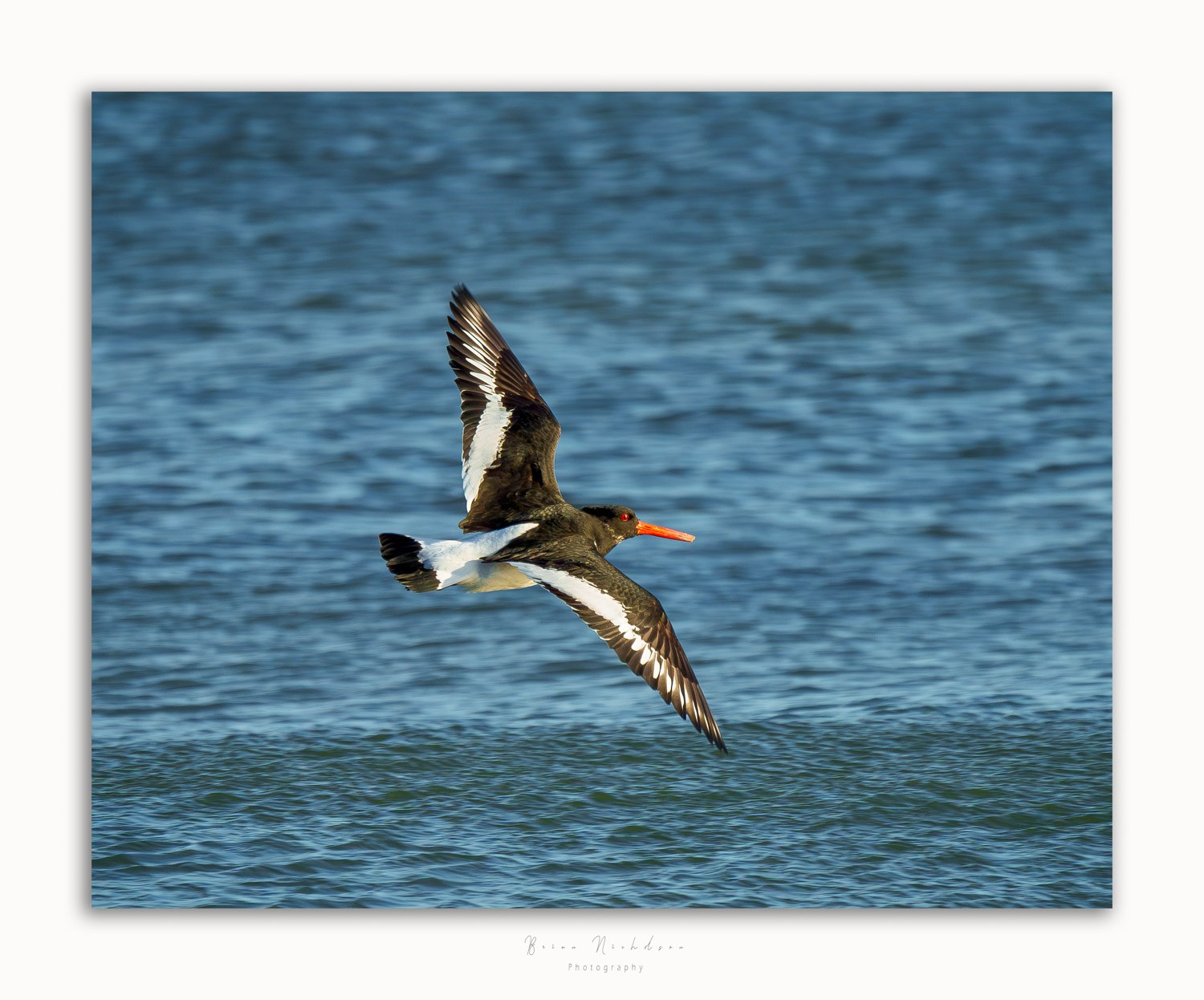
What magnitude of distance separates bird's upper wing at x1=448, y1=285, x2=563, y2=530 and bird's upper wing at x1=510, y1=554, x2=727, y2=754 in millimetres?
817

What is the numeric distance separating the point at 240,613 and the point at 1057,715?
417cm

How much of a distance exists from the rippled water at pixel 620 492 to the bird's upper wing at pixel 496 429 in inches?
44.3

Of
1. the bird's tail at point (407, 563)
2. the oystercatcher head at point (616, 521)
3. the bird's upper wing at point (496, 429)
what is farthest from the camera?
the oystercatcher head at point (616, 521)

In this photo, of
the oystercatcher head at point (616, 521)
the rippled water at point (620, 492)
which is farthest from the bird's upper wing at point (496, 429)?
the rippled water at point (620, 492)

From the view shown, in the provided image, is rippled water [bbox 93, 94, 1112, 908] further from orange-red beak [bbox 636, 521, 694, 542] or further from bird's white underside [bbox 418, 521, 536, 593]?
bird's white underside [bbox 418, 521, 536, 593]

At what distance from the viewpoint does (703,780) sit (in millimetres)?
6711

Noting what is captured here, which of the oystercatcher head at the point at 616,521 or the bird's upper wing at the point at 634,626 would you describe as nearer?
the bird's upper wing at the point at 634,626

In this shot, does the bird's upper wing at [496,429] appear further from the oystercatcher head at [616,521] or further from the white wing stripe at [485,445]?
the oystercatcher head at [616,521]

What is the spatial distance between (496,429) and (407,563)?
38.3 inches

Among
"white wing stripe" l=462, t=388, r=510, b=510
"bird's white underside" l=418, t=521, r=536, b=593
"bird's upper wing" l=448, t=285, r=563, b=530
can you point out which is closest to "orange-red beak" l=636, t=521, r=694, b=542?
"bird's upper wing" l=448, t=285, r=563, b=530

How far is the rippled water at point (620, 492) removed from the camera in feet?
20.8

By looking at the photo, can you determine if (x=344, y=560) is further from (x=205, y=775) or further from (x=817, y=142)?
(x=817, y=142)

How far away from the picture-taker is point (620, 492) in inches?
367

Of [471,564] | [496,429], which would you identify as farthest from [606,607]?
[496,429]
